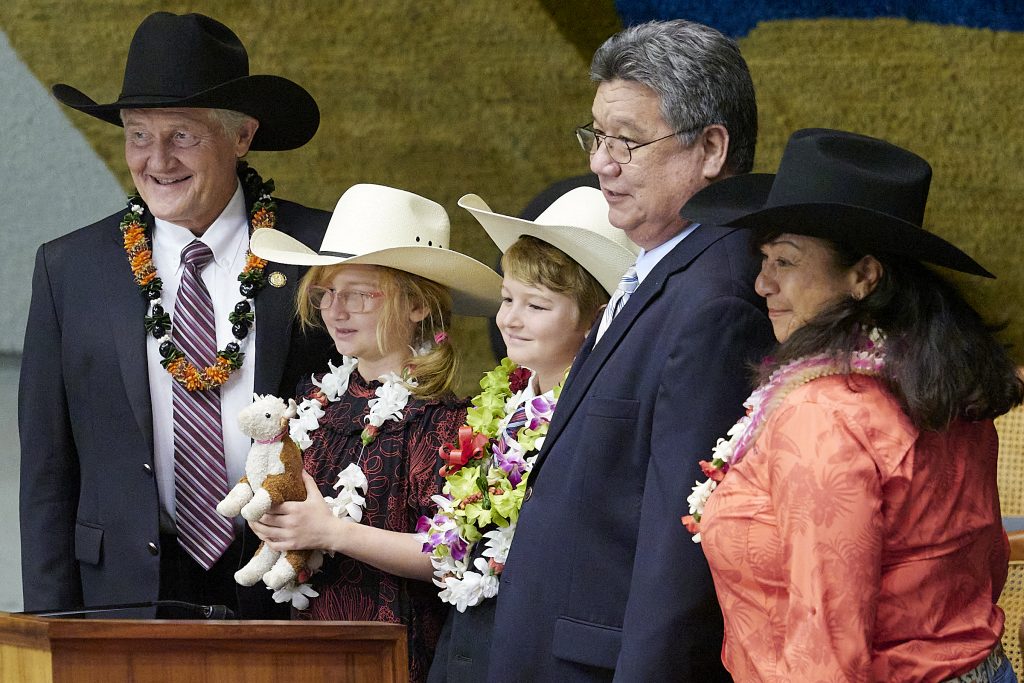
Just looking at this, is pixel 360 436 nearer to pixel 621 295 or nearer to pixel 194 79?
pixel 621 295

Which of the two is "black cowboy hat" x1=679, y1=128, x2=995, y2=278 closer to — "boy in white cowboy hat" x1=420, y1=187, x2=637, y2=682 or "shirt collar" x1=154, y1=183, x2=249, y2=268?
"boy in white cowboy hat" x1=420, y1=187, x2=637, y2=682

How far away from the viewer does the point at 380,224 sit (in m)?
3.16

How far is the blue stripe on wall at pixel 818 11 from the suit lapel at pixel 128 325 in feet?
6.02

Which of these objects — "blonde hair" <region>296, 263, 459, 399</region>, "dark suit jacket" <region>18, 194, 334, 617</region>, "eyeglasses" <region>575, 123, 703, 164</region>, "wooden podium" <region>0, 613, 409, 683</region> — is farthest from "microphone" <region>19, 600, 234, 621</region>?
"eyeglasses" <region>575, 123, 703, 164</region>

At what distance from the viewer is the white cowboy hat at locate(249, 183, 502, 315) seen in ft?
10.2

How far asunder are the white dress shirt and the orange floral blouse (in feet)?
5.10

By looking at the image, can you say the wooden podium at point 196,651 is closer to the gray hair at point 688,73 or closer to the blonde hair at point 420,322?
the blonde hair at point 420,322

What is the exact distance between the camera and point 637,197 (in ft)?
7.93

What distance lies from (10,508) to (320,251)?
2338 millimetres

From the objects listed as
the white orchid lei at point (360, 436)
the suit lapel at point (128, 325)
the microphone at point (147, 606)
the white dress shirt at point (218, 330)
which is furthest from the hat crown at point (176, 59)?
the microphone at point (147, 606)

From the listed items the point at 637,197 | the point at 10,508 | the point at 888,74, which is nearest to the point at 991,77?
the point at 888,74

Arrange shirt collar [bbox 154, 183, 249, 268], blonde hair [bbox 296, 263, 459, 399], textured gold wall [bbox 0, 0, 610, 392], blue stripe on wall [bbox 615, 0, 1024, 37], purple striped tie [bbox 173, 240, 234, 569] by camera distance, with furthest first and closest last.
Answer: textured gold wall [bbox 0, 0, 610, 392], blue stripe on wall [bbox 615, 0, 1024, 37], shirt collar [bbox 154, 183, 249, 268], purple striped tie [bbox 173, 240, 234, 569], blonde hair [bbox 296, 263, 459, 399]

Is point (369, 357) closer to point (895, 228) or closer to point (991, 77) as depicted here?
point (895, 228)

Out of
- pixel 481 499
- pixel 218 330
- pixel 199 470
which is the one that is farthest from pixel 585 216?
pixel 199 470
